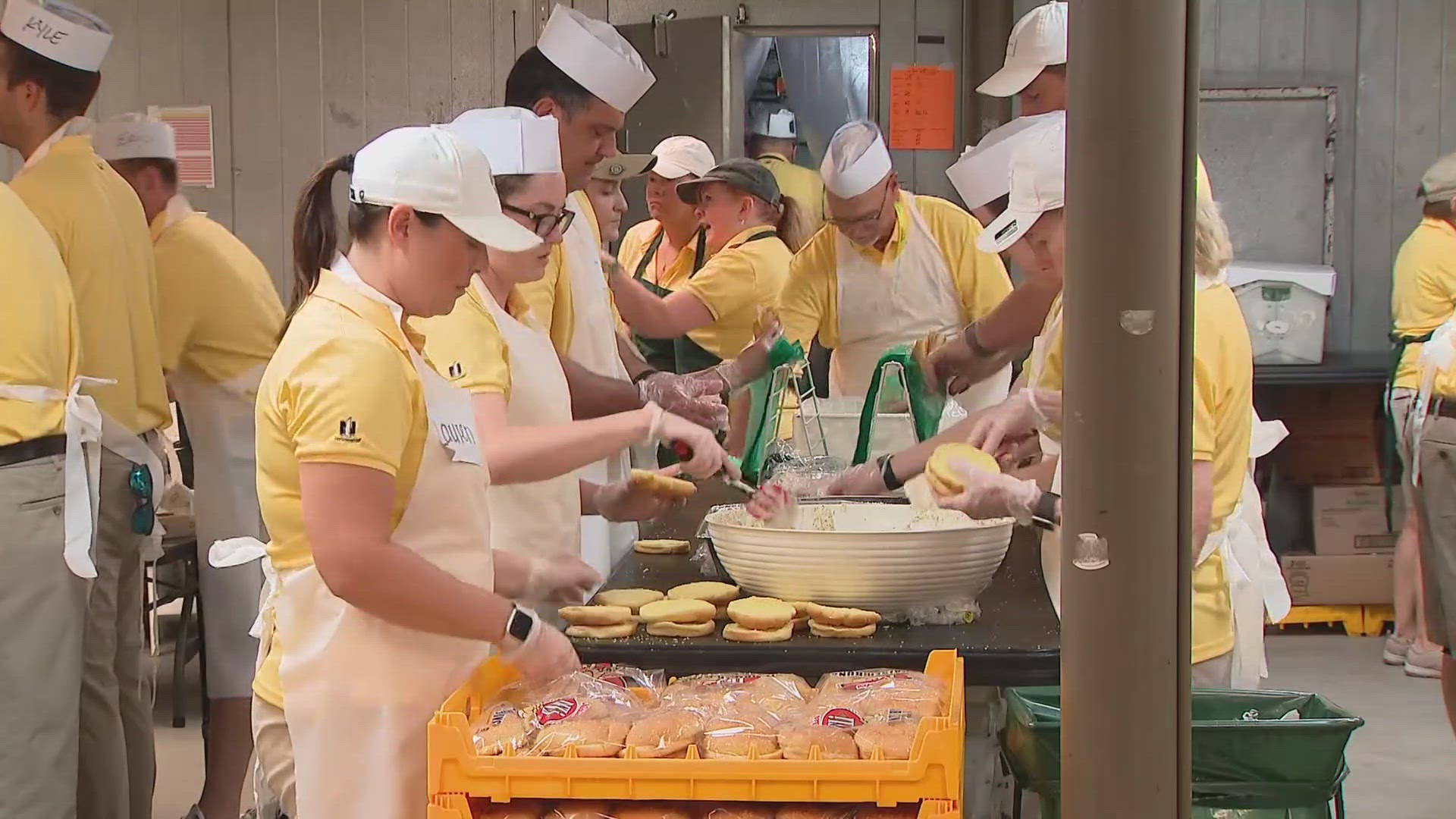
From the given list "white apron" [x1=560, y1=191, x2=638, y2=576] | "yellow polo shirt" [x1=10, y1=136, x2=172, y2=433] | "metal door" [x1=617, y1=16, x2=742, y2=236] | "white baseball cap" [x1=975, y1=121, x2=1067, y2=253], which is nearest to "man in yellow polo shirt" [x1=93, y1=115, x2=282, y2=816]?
"yellow polo shirt" [x1=10, y1=136, x2=172, y2=433]

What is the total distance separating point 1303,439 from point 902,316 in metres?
2.91

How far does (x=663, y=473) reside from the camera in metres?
2.66

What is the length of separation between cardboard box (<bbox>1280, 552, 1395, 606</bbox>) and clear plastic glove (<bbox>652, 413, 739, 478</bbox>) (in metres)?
4.21

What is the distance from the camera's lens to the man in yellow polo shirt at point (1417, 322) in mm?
5262

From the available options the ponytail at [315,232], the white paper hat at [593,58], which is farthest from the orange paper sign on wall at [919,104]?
the ponytail at [315,232]

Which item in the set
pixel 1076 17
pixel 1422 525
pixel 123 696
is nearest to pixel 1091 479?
pixel 1076 17

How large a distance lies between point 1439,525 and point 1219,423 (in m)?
2.32

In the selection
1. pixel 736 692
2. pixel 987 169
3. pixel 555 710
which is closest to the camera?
pixel 555 710

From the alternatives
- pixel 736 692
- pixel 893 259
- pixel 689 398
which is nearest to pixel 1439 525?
pixel 893 259

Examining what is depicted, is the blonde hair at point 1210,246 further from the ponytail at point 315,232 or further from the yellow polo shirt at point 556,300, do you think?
the ponytail at point 315,232

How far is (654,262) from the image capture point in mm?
5320

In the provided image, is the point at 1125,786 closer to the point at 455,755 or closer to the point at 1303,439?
the point at 455,755

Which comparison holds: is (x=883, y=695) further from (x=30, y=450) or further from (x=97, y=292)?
(x=97, y=292)

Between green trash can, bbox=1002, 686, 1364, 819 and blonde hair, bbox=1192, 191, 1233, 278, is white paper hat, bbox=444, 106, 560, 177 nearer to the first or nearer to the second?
blonde hair, bbox=1192, 191, 1233, 278
